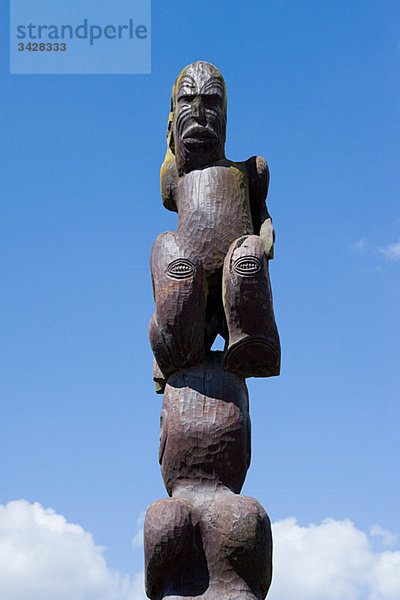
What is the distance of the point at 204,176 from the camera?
20.2ft

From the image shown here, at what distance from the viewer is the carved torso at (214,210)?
586 centimetres

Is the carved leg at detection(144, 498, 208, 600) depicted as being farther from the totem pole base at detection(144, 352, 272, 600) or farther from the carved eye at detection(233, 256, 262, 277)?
the carved eye at detection(233, 256, 262, 277)

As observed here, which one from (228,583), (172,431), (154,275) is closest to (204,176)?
(154,275)

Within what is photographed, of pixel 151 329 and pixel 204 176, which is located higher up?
pixel 204 176

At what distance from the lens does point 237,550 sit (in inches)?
200

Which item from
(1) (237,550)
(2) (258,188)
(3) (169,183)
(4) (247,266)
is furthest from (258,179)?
(1) (237,550)

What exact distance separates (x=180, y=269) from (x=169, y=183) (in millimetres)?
1073

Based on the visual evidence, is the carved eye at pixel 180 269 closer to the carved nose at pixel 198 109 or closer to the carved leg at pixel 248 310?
the carved leg at pixel 248 310

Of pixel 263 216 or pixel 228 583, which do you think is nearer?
pixel 228 583

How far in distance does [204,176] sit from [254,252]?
88 cm

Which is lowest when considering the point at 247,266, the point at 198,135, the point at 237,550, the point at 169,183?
the point at 237,550

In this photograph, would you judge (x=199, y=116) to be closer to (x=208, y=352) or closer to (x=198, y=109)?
(x=198, y=109)

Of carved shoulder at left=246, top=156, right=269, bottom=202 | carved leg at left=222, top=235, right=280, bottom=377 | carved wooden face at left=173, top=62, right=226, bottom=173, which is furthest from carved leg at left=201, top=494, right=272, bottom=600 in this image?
carved wooden face at left=173, top=62, right=226, bottom=173

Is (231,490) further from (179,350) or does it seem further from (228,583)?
(179,350)
